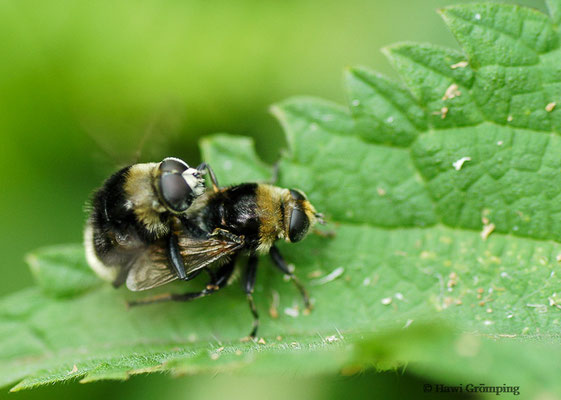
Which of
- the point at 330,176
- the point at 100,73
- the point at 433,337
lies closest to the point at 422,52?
the point at 330,176

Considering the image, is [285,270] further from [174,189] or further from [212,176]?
[174,189]

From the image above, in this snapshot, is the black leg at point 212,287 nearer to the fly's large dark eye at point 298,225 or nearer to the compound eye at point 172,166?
the fly's large dark eye at point 298,225

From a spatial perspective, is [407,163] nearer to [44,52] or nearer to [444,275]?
[444,275]

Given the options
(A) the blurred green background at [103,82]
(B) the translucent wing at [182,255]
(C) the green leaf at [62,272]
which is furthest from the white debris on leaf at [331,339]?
(A) the blurred green background at [103,82]

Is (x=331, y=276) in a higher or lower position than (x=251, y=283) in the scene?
lower

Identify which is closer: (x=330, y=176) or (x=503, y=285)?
(x=503, y=285)

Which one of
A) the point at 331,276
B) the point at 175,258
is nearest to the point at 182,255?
the point at 175,258
